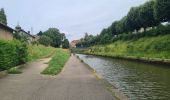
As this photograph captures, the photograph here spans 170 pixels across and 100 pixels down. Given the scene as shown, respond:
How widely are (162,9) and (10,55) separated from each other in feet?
124

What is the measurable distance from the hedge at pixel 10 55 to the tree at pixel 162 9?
99.4 feet

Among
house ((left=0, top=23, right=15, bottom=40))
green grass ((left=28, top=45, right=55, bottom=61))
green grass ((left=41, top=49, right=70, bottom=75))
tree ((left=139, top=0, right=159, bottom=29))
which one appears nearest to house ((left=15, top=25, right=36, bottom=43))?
green grass ((left=28, top=45, right=55, bottom=61))

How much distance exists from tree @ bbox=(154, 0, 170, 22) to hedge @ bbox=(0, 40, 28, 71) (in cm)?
3029

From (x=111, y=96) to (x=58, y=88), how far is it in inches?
133

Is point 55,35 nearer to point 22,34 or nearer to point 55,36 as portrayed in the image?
point 55,36

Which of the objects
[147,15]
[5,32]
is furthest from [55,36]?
[5,32]

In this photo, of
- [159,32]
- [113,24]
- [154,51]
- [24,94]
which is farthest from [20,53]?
[113,24]

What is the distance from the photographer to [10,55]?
2736cm

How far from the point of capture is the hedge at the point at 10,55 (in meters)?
24.2

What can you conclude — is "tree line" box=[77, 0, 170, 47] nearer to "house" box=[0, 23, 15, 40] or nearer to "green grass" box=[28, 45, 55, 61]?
"green grass" box=[28, 45, 55, 61]

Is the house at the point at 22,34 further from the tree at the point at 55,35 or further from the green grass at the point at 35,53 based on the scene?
the tree at the point at 55,35

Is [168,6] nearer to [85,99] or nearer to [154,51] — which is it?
[154,51]

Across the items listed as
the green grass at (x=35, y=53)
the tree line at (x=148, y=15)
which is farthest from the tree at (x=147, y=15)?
the green grass at (x=35, y=53)

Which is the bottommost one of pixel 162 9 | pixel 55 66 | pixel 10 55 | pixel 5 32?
pixel 55 66
